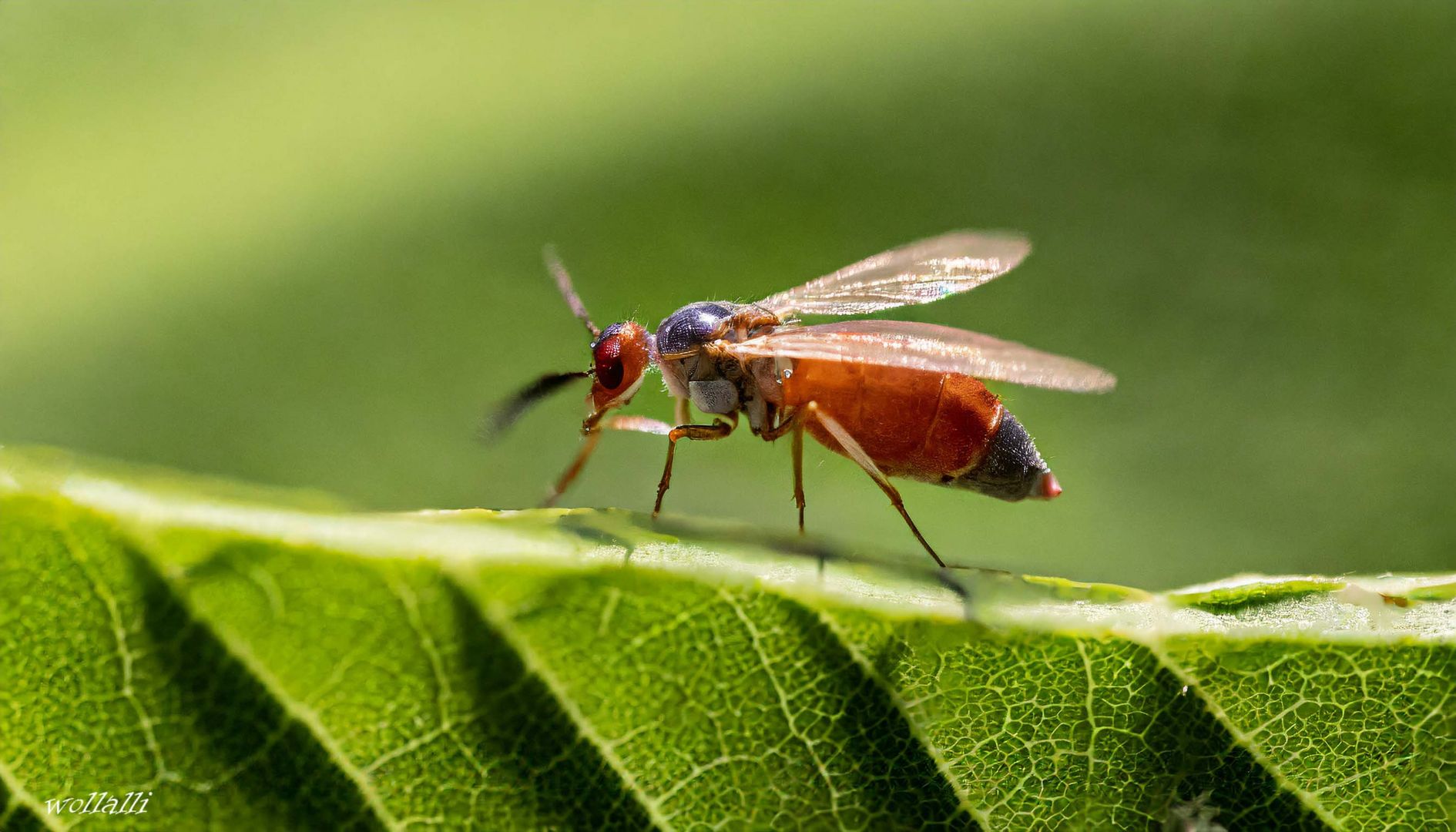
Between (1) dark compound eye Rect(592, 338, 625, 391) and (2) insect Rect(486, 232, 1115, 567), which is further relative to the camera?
(1) dark compound eye Rect(592, 338, 625, 391)

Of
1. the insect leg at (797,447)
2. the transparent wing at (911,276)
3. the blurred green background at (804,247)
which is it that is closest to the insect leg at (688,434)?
the insect leg at (797,447)

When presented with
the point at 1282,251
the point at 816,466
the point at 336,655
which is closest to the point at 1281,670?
the point at 336,655

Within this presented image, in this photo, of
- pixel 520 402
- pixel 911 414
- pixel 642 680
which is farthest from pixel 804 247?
pixel 642 680

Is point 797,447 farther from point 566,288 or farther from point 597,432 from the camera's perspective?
point 566,288

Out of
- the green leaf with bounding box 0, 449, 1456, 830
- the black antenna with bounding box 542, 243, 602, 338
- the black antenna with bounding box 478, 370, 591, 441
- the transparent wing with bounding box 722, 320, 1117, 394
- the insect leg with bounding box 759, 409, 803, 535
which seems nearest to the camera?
the green leaf with bounding box 0, 449, 1456, 830

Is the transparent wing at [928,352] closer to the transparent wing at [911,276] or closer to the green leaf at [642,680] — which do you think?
the transparent wing at [911,276]

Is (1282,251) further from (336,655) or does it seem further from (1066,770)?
(336,655)

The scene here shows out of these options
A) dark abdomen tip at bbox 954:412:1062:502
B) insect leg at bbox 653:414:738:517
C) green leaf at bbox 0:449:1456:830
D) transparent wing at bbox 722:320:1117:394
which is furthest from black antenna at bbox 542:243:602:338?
green leaf at bbox 0:449:1456:830

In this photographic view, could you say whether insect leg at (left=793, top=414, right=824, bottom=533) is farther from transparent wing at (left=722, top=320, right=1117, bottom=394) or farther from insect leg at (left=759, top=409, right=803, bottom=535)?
transparent wing at (left=722, top=320, right=1117, bottom=394)
